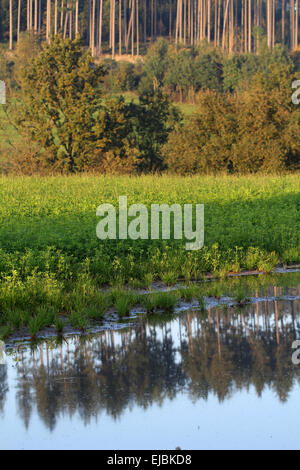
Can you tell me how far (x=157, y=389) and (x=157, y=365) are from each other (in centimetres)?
81

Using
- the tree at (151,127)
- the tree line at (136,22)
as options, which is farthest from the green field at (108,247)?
the tree line at (136,22)

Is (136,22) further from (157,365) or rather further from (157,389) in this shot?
(157,389)

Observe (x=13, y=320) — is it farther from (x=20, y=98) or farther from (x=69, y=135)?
(x=20, y=98)

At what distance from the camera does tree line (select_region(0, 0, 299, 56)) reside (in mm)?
79875

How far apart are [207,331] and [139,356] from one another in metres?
1.33

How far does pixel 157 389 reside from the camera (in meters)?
7.18

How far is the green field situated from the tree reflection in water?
3.81ft

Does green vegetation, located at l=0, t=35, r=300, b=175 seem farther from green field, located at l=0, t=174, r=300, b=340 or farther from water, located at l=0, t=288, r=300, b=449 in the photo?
water, located at l=0, t=288, r=300, b=449

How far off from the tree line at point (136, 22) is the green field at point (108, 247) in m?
56.5

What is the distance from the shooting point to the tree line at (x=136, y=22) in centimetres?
7988

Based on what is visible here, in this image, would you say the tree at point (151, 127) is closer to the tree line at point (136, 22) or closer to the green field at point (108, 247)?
the green field at point (108, 247)

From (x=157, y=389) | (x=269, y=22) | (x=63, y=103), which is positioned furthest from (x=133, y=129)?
(x=269, y=22)

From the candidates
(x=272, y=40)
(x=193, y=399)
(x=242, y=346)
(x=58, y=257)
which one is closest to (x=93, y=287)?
(x=58, y=257)

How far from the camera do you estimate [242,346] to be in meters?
8.61
